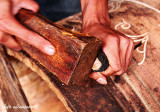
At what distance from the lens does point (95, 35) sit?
105 centimetres

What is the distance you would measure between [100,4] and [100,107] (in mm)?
797

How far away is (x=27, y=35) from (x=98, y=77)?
0.51 m

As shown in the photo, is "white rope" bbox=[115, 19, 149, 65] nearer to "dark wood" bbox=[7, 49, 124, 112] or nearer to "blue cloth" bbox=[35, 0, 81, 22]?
"dark wood" bbox=[7, 49, 124, 112]

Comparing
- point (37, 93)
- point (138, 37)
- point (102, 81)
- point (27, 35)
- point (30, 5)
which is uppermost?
point (30, 5)

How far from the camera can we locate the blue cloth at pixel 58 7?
2363 mm

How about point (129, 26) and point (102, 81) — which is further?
point (129, 26)

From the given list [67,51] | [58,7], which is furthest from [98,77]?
[58,7]

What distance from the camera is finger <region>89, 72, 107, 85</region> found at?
1.05 m

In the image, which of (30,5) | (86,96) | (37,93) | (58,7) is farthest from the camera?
(58,7)

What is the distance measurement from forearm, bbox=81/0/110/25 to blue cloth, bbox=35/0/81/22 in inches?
43.7

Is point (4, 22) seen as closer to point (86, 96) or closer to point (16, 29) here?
point (16, 29)

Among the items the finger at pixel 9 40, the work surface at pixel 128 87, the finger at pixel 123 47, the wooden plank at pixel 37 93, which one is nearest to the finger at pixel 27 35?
the finger at pixel 9 40

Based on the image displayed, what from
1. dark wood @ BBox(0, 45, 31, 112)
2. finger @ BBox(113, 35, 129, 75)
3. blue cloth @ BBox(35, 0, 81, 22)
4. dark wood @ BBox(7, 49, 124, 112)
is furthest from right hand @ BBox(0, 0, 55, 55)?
blue cloth @ BBox(35, 0, 81, 22)

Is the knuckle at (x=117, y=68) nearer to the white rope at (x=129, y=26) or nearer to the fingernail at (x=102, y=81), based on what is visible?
the fingernail at (x=102, y=81)
